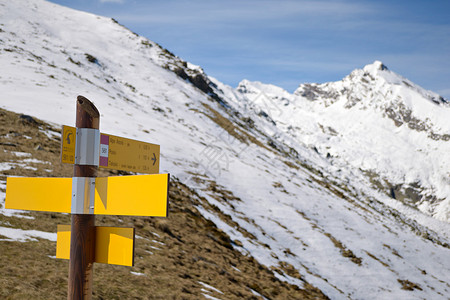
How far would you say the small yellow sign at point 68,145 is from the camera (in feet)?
13.7

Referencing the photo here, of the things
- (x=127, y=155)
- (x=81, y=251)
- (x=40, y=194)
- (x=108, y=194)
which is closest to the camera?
(x=108, y=194)

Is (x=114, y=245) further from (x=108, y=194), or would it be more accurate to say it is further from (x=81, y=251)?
(x=108, y=194)

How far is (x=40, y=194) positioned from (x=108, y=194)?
1091mm

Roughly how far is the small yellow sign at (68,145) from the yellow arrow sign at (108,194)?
12.2 inches

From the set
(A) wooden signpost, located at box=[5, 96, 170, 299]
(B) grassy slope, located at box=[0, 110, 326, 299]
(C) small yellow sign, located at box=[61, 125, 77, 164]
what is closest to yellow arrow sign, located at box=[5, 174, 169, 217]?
(A) wooden signpost, located at box=[5, 96, 170, 299]

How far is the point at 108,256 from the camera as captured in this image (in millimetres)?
4152

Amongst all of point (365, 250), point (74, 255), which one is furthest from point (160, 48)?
point (74, 255)

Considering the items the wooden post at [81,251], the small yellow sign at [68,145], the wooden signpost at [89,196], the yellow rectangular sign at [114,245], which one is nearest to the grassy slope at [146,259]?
the wooden signpost at [89,196]

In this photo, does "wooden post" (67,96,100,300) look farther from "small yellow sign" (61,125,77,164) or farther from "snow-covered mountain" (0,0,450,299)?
"snow-covered mountain" (0,0,450,299)

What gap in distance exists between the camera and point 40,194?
4.55m

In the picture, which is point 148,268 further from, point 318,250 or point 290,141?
point 290,141

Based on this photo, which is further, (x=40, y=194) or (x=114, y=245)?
(x=40, y=194)

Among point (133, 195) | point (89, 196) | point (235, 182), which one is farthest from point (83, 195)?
point (235, 182)

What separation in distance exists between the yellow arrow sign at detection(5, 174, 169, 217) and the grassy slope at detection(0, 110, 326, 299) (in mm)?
4295
